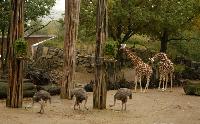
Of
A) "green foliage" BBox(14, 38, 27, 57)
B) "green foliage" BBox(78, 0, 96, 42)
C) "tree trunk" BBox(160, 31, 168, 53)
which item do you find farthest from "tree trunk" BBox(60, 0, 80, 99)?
"tree trunk" BBox(160, 31, 168, 53)

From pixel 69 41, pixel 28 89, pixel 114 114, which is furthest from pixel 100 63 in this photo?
pixel 28 89

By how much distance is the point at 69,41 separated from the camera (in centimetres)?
1912

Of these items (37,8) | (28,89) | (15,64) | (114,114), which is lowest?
(114,114)

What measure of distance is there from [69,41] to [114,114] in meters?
5.05

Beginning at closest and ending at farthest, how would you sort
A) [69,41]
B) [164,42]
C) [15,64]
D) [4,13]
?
[15,64] → [69,41] → [4,13] → [164,42]

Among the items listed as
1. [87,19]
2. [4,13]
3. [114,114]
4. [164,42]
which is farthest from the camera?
[164,42]

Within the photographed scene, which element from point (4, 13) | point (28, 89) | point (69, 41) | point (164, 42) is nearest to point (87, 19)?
point (4, 13)

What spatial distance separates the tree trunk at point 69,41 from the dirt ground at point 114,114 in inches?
24.9

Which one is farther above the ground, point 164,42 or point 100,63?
point 164,42

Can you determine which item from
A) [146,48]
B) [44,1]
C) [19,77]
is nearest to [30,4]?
[44,1]

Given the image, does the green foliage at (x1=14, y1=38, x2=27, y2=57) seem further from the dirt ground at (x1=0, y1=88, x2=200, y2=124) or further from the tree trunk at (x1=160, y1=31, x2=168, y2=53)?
the tree trunk at (x1=160, y1=31, x2=168, y2=53)

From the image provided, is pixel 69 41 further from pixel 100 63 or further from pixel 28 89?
pixel 100 63

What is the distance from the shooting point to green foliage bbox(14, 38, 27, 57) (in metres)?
15.0

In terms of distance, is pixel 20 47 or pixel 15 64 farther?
pixel 15 64
